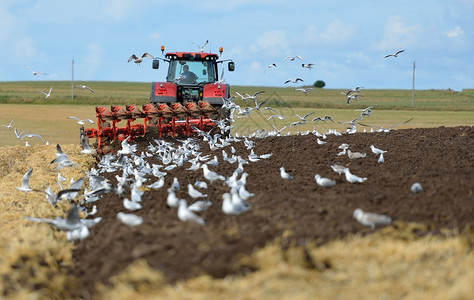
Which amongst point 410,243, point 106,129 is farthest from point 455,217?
point 106,129

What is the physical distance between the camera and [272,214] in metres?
5.62

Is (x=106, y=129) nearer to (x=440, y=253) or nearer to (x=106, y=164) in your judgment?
(x=106, y=164)

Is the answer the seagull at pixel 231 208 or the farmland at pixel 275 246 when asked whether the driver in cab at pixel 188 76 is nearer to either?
the farmland at pixel 275 246

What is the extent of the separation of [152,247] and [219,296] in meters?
0.95

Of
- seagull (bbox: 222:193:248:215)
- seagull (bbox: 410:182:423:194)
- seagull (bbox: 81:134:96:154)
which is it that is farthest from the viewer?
seagull (bbox: 81:134:96:154)

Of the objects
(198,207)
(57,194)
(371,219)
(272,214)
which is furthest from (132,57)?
(371,219)

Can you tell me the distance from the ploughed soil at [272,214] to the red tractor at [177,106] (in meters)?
5.06

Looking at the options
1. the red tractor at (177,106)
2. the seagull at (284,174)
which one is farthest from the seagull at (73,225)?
the red tractor at (177,106)

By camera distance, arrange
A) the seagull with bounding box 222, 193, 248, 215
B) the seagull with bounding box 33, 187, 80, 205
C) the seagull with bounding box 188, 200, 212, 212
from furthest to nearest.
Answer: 1. the seagull with bounding box 33, 187, 80, 205
2. the seagull with bounding box 188, 200, 212, 212
3. the seagull with bounding box 222, 193, 248, 215

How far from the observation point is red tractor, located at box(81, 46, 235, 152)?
1438cm

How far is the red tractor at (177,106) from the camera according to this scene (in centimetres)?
1438

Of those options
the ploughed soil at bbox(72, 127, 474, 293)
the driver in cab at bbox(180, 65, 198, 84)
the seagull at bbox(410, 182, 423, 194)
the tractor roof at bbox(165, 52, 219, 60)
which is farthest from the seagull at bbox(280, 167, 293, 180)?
the driver in cab at bbox(180, 65, 198, 84)

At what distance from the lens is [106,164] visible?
10.5 metres

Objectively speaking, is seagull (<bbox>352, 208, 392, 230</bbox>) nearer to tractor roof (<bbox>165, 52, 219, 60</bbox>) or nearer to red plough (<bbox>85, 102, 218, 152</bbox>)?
red plough (<bbox>85, 102, 218, 152</bbox>)
